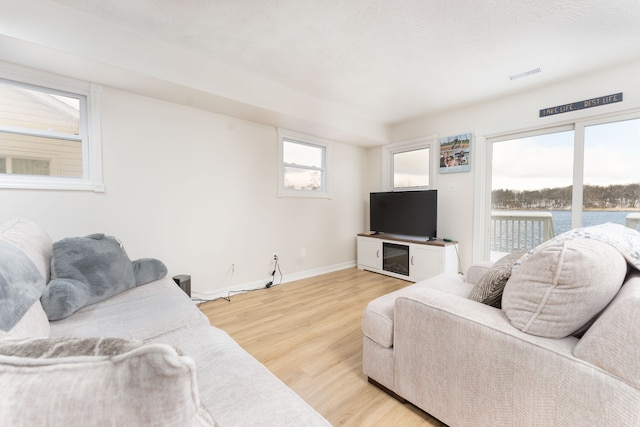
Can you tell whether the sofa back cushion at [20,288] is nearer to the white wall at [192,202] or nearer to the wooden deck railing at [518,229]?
the white wall at [192,202]

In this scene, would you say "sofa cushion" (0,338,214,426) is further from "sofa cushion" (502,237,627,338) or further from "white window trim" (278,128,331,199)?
"white window trim" (278,128,331,199)

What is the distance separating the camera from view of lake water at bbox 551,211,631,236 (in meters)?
2.56

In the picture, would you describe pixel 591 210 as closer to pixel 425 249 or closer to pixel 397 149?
pixel 425 249

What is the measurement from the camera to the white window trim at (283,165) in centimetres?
347

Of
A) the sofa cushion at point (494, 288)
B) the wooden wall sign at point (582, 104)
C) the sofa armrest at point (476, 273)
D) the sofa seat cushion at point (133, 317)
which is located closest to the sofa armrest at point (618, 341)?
the sofa cushion at point (494, 288)

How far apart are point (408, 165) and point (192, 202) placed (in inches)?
127

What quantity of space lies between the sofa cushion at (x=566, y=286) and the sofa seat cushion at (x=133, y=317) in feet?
5.00

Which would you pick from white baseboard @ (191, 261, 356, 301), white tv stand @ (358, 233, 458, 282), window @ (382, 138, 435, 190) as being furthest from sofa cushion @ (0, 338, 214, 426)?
window @ (382, 138, 435, 190)

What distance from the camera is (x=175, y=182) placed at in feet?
8.78

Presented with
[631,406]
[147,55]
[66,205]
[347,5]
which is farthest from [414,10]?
[66,205]

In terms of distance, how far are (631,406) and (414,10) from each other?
2.28m

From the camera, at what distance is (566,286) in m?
0.92

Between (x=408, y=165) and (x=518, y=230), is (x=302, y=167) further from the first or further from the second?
(x=518, y=230)

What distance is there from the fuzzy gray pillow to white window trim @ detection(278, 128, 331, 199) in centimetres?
195
